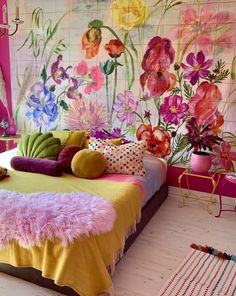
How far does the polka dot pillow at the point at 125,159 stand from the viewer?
2.82 m

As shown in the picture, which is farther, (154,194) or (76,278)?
(154,194)

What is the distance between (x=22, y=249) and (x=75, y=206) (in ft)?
1.37

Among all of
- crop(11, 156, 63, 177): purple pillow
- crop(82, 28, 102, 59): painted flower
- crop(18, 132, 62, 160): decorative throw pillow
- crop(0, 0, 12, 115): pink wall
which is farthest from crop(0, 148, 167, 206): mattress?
crop(82, 28, 102, 59): painted flower

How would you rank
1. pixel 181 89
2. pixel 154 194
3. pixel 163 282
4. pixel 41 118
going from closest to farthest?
pixel 163 282 → pixel 154 194 → pixel 181 89 → pixel 41 118

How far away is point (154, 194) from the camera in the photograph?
2.99 m

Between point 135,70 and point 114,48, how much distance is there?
0.35 m

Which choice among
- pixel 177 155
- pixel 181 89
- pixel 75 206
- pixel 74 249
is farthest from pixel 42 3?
pixel 74 249

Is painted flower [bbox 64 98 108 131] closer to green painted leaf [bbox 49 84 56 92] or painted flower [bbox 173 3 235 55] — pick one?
green painted leaf [bbox 49 84 56 92]

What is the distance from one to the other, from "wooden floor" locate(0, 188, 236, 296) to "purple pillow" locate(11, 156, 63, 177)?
93 cm

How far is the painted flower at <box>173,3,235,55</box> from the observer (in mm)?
2918

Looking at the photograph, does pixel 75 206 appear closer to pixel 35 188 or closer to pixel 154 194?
pixel 35 188

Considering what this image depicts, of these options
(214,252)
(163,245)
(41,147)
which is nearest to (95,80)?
(41,147)

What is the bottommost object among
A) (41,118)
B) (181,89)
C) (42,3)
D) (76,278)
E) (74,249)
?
(76,278)

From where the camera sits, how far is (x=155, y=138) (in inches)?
135
